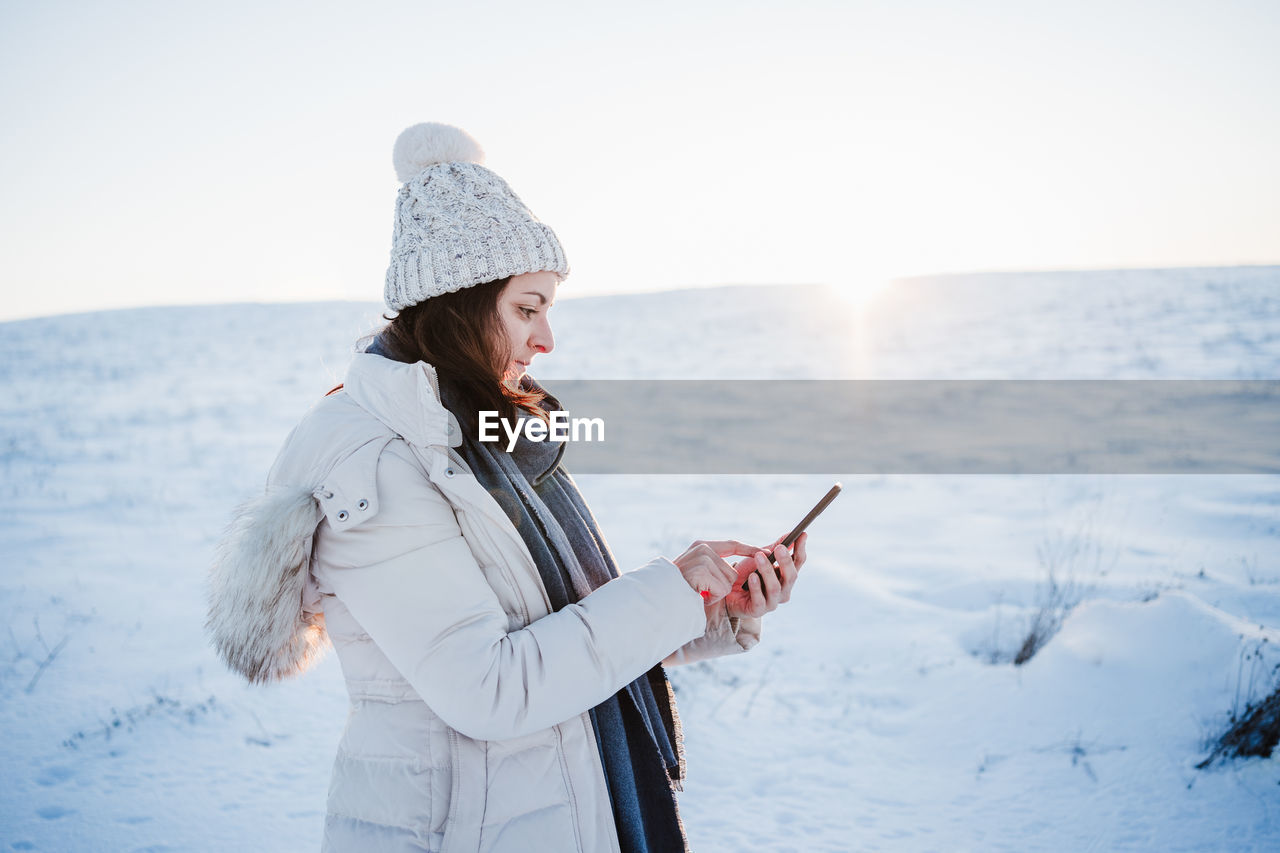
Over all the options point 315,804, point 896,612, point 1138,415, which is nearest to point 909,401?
point 1138,415

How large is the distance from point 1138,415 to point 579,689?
37.9ft

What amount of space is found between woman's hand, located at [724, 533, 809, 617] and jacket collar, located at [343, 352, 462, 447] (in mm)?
667

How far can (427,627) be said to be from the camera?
4.28 ft

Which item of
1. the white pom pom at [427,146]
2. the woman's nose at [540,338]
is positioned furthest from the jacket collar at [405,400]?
the white pom pom at [427,146]

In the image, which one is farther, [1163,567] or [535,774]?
[1163,567]

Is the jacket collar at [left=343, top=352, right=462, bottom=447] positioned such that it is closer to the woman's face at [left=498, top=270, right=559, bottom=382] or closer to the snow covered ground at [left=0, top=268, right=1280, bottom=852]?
the woman's face at [left=498, top=270, right=559, bottom=382]

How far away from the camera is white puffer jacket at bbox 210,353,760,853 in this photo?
132 cm

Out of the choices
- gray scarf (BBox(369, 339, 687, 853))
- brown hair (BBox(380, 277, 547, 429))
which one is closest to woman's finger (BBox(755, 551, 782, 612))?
gray scarf (BBox(369, 339, 687, 853))

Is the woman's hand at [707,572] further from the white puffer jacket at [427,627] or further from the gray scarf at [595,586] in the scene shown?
the gray scarf at [595,586]

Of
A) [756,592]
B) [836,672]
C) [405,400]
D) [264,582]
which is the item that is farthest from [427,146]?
[836,672]

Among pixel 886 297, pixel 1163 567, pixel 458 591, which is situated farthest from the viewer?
pixel 886 297

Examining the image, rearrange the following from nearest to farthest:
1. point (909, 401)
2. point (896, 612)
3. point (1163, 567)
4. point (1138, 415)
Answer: point (896, 612)
point (1163, 567)
point (1138, 415)
point (909, 401)

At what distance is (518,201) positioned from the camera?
70.4 inches

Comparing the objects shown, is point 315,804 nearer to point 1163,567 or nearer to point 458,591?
point 458,591
